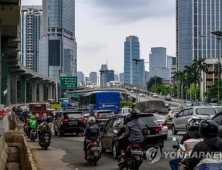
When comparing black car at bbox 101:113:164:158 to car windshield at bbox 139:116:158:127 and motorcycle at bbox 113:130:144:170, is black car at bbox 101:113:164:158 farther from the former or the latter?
motorcycle at bbox 113:130:144:170

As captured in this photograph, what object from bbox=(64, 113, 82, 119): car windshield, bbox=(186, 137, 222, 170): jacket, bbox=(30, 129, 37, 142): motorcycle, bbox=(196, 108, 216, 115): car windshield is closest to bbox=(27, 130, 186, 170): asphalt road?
bbox=(30, 129, 37, 142): motorcycle

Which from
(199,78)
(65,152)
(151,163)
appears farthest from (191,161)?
(199,78)

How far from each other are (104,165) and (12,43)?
3259cm

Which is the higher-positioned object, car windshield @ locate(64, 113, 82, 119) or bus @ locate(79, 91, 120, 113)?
bus @ locate(79, 91, 120, 113)

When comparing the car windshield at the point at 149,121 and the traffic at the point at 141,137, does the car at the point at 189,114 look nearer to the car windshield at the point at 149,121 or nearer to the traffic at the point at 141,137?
the traffic at the point at 141,137

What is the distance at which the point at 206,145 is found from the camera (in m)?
6.59

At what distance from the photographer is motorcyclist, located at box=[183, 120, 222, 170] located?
6.55 m

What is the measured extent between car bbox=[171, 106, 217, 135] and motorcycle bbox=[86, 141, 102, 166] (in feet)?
39.4

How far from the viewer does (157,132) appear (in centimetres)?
1747

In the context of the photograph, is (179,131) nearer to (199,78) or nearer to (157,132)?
(157,132)

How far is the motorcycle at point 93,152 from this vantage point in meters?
14.7


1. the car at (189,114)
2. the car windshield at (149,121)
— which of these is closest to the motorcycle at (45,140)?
the car windshield at (149,121)

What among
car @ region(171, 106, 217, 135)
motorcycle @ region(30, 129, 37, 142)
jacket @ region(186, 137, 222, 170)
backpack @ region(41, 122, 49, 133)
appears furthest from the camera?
motorcycle @ region(30, 129, 37, 142)

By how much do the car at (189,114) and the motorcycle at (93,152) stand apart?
12.0 metres
